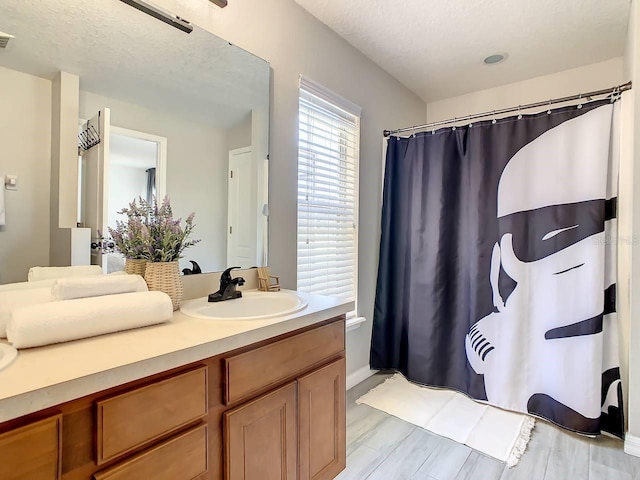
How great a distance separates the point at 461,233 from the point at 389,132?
0.97m

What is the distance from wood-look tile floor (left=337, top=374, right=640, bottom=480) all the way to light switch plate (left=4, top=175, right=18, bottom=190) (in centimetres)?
176

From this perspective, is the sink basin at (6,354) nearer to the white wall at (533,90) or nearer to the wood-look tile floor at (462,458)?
the wood-look tile floor at (462,458)

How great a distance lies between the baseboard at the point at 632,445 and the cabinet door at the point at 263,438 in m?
1.82

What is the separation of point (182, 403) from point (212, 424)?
138mm

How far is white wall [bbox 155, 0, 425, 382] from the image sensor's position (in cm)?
166

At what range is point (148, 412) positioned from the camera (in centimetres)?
79

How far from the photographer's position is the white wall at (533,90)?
2.49m

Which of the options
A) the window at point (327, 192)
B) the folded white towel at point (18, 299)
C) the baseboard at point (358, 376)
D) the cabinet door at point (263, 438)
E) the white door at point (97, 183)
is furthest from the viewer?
the baseboard at point (358, 376)

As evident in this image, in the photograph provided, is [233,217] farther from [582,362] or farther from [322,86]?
[582,362]

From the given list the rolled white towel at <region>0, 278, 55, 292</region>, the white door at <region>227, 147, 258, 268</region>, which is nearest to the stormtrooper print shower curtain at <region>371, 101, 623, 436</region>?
the white door at <region>227, 147, 258, 268</region>

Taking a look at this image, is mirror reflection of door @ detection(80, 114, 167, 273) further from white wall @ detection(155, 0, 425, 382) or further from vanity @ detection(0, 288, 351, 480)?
white wall @ detection(155, 0, 425, 382)

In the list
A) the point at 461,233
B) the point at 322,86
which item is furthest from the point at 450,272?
the point at 322,86

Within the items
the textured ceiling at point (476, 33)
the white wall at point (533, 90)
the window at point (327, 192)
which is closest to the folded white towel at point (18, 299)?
the window at point (327, 192)

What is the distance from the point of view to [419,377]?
2.48 metres
